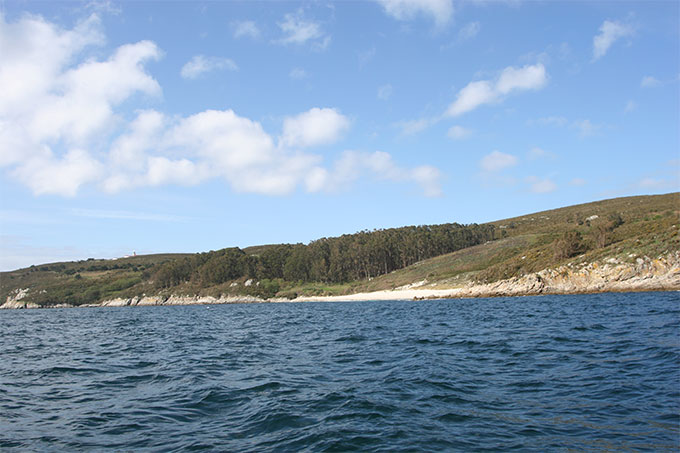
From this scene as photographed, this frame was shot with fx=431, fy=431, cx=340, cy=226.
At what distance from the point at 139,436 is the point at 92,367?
11690 mm

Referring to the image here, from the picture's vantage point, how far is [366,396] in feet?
40.7

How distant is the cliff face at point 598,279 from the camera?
178 feet

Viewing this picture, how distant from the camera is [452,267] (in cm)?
12531

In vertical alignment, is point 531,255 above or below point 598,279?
above

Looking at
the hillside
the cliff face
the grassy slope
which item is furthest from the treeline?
the cliff face

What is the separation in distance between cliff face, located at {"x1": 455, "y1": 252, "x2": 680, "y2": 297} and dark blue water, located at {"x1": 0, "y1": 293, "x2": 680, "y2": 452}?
125 feet

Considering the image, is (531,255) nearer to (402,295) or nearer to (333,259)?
(402,295)

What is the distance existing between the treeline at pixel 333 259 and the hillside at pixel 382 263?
38 centimetres

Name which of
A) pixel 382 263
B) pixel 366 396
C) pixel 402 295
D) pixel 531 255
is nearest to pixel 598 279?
pixel 531 255

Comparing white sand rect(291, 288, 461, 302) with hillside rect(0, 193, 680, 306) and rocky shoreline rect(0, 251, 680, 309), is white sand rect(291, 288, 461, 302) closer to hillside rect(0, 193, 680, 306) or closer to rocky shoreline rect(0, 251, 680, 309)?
rocky shoreline rect(0, 251, 680, 309)

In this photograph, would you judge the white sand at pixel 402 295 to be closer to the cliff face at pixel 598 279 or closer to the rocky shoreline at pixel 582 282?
the rocky shoreline at pixel 582 282

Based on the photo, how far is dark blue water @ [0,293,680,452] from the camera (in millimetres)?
9016

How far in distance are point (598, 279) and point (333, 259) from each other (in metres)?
104

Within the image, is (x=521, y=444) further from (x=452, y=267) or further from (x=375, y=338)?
(x=452, y=267)
